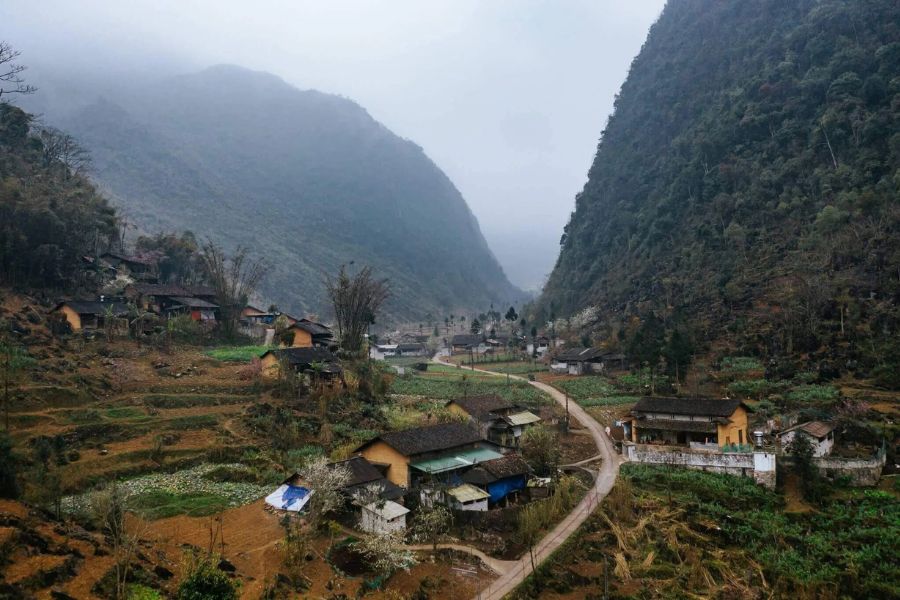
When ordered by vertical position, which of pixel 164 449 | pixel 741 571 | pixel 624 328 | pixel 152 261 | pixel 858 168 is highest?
pixel 858 168

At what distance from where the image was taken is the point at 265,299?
10819 centimetres

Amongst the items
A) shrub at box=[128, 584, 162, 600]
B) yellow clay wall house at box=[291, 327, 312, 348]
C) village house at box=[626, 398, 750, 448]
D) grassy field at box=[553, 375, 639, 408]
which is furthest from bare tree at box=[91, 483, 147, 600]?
grassy field at box=[553, 375, 639, 408]

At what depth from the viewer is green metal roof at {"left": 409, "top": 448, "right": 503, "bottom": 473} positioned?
2840 cm

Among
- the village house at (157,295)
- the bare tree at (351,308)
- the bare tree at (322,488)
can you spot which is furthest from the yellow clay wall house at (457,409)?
the village house at (157,295)

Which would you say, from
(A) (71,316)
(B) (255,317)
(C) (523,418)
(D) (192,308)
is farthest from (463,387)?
(A) (71,316)

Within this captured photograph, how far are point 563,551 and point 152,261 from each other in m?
55.4

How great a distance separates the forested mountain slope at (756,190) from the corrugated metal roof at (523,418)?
22922 millimetres

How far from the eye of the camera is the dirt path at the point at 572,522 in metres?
20.5

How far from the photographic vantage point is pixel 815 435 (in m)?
31.3

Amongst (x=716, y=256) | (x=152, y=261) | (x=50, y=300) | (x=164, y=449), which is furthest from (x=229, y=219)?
(x=164, y=449)

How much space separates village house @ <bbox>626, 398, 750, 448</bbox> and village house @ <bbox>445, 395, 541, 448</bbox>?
24.7ft

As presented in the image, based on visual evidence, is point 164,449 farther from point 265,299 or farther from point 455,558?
point 265,299

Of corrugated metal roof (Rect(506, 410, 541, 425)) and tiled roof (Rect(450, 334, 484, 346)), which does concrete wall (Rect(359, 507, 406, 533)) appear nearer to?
corrugated metal roof (Rect(506, 410, 541, 425))

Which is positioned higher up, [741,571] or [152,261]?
[152,261]
